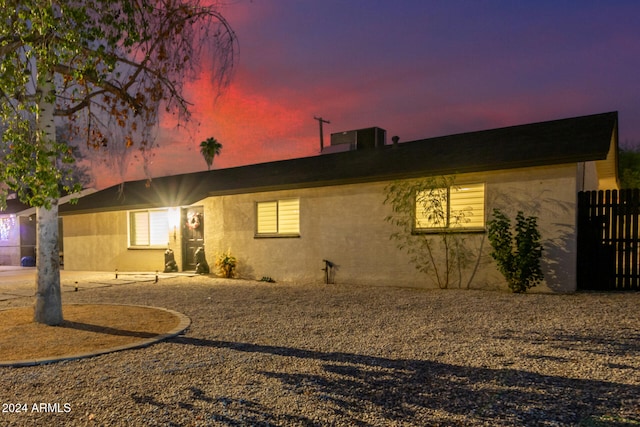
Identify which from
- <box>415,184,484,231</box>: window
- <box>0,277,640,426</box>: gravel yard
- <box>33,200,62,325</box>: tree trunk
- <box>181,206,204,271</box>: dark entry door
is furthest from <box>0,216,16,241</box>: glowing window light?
<box>415,184,484,231</box>: window

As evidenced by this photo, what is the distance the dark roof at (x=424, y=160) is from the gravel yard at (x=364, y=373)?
3.32 meters

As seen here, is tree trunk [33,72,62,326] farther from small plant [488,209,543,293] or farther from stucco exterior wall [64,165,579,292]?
small plant [488,209,543,293]

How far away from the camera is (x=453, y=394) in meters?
3.47

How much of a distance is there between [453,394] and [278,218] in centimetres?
981

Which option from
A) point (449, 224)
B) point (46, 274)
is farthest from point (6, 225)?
point (449, 224)

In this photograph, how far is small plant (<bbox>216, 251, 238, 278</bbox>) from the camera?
1338cm

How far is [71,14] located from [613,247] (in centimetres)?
1020

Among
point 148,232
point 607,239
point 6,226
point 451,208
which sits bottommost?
point 6,226

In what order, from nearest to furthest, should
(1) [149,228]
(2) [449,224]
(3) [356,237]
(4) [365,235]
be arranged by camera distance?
(2) [449,224]
(4) [365,235]
(3) [356,237]
(1) [149,228]

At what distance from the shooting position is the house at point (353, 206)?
8.73 m

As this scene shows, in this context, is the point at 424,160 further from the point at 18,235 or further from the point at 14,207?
the point at 14,207

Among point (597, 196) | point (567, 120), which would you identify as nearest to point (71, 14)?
point (597, 196)

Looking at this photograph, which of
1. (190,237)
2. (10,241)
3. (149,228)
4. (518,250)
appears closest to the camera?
(518,250)

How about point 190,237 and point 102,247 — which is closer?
point 190,237
